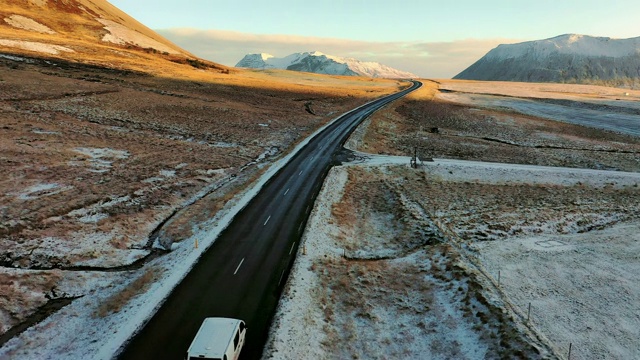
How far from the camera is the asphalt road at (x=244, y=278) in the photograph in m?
15.8

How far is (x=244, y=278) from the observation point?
2069cm

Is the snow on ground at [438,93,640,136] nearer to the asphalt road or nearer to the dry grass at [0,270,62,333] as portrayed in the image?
the asphalt road

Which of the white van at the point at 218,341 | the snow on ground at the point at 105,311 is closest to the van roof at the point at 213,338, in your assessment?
the white van at the point at 218,341

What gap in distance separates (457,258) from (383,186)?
638 inches

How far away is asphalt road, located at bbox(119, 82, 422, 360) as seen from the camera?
1577 cm

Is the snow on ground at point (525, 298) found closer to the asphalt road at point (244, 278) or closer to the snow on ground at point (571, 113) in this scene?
the asphalt road at point (244, 278)

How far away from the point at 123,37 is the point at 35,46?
42.4 metres

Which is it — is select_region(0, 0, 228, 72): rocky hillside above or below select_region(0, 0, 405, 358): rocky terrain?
above

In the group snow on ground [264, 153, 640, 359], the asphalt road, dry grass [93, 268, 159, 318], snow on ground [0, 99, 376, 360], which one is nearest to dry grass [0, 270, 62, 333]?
snow on ground [0, 99, 376, 360]

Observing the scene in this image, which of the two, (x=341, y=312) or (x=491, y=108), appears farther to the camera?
(x=491, y=108)

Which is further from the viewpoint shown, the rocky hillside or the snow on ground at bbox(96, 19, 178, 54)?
the snow on ground at bbox(96, 19, 178, 54)

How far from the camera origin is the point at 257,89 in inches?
3866

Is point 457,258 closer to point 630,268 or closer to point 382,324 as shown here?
point 382,324

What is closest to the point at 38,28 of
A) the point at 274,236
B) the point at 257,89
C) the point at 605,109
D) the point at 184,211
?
the point at 257,89
